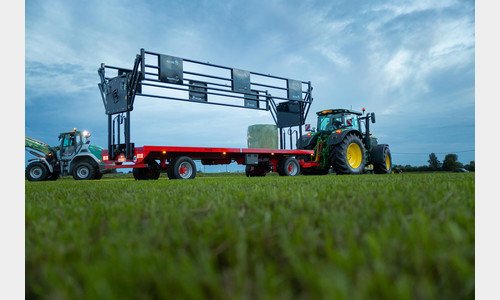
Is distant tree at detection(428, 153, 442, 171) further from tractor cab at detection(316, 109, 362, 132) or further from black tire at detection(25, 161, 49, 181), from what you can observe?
black tire at detection(25, 161, 49, 181)

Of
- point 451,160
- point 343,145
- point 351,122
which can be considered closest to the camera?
point 451,160

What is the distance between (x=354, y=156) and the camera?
10508mm

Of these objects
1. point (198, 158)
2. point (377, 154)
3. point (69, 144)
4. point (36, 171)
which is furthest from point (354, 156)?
point (36, 171)

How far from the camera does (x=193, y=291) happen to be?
60 centimetres

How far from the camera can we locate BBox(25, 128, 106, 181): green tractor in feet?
36.7

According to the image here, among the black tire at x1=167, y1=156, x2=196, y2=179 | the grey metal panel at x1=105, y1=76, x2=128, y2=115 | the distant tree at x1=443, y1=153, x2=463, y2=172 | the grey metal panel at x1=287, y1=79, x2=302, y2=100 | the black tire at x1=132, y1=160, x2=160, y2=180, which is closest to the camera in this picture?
the distant tree at x1=443, y1=153, x2=463, y2=172

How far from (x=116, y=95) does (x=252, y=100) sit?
380 cm

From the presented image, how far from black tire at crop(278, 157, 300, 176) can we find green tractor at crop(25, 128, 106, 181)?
543 cm

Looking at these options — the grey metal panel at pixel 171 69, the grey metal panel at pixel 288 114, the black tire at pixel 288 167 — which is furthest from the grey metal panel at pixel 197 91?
the grey metal panel at pixel 288 114

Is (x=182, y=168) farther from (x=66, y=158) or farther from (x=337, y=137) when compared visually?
(x=66, y=158)

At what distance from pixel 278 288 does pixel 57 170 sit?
1297 cm

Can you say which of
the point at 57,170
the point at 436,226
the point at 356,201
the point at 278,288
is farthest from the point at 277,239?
the point at 57,170

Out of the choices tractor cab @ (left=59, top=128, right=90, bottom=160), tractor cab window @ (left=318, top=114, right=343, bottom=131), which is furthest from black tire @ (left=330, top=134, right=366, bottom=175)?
tractor cab @ (left=59, top=128, right=90, bottom=160)
